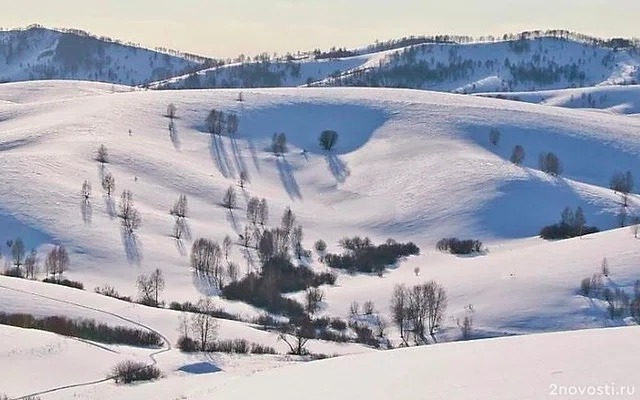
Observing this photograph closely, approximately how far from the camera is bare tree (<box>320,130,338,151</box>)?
404 feet

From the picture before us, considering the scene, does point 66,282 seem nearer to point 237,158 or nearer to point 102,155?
point 102,155

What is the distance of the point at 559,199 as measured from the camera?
319ft

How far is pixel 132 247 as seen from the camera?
248 ft

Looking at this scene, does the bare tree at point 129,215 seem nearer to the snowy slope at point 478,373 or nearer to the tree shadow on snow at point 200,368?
the tree shadow on snow at point 200,368

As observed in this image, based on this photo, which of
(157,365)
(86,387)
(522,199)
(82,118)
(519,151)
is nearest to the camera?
(86,387)

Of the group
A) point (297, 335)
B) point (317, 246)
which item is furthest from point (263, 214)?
point (297, 335)

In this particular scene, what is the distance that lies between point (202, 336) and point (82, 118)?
8440 cm

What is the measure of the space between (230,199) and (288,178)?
56.2 ft

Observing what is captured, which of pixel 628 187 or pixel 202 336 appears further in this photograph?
→ pixel 628 187

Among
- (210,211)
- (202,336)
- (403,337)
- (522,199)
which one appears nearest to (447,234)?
(522,199)

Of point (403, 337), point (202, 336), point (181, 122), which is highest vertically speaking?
point (181, 122)

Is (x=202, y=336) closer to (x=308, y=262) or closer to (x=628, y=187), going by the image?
(x=308, y=262)

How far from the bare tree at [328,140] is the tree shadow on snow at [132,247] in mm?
49105

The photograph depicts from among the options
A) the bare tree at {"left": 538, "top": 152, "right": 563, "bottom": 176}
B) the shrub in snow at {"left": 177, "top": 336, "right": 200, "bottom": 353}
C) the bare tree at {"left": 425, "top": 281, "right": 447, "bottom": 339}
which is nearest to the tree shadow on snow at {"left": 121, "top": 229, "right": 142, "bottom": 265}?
the bare tree at {"left": 425, "top": 281, "right": 447, "bottom": 339}
